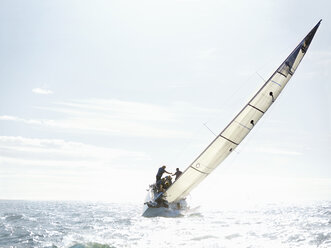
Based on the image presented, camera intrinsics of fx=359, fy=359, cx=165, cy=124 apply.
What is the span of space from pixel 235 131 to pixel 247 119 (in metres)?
0.89

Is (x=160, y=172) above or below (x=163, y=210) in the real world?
above

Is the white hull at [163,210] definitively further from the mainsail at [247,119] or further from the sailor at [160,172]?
the mainsail at [247,119]

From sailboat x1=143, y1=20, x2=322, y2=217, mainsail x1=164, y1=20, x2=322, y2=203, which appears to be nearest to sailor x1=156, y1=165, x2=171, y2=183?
sailboat x1=143, y1=20, x2=322, y2=217

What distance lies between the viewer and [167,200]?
21.1 m

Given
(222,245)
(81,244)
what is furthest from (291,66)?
(81,244)

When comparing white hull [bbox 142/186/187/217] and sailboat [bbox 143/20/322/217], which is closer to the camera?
sailboat [bbox 143/20/322/217]

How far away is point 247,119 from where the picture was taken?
18891 mm

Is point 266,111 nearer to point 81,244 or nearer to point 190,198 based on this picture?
point 190,198

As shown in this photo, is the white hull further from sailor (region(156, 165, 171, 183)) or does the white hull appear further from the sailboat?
sailor (region(156, 165, 171, 183))

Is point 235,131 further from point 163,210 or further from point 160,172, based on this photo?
point 163,210

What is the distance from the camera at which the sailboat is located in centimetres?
1859

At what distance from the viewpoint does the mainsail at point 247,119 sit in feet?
61.0

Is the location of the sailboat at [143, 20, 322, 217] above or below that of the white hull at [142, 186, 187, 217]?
above

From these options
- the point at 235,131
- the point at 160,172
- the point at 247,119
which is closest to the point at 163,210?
the point at 160,172
